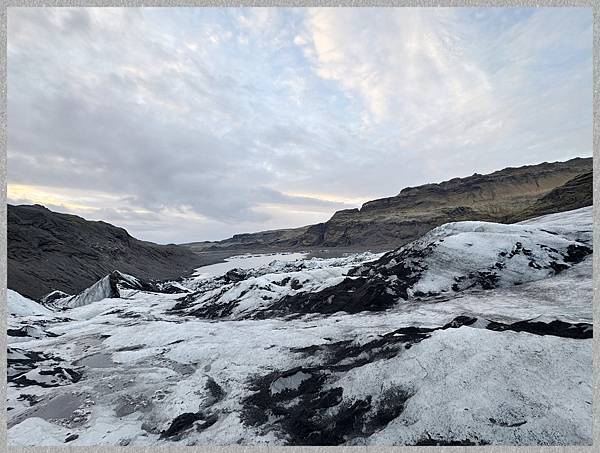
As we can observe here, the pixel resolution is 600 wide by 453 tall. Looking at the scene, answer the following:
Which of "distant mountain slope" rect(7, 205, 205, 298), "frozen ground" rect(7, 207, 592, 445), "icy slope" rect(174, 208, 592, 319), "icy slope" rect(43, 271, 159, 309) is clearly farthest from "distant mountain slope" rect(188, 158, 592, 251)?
"frozen ground" rect(7, 207, 592, 445)

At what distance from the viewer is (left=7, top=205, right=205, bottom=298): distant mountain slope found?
28673 mm

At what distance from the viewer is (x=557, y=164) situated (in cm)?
13038

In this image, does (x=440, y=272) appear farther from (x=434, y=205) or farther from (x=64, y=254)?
(x=434, y=205)

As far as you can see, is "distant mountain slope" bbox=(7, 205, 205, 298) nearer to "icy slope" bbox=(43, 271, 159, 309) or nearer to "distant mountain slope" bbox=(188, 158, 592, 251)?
"icy slope" bbox=(43, 271, 159, 309)

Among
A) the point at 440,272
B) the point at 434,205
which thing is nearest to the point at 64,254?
the point at 440,272

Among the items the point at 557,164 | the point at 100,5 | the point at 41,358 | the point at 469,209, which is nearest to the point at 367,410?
the point at 100,5

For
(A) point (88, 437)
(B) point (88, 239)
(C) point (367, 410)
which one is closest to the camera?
(C) point (367, 410)

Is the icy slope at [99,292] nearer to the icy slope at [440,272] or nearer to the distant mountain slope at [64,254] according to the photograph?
the distant mountain slope at [64,254]

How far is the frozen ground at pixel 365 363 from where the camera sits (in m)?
4.18

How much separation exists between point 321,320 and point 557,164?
540 feet

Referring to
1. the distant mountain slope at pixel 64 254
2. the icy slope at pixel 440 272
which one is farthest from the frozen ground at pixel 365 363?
the distant mountain slope at pixel 64 254

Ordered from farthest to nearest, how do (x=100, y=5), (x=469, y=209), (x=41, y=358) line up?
(x=469, y=209) → (x=41, y=358) → (x=100, y=5)

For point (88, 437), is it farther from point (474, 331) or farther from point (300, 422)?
point (474, 331)

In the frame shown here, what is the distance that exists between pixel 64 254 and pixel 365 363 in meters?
41.5
